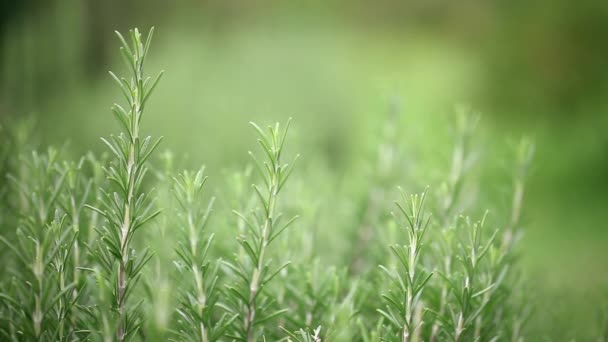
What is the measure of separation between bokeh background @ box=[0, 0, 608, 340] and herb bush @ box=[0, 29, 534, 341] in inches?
3.5

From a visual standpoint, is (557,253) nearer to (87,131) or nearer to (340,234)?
(340,234)

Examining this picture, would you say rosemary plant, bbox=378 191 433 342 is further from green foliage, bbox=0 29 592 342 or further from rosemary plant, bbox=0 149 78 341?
rosemary plant, bbox=0 149 78 341

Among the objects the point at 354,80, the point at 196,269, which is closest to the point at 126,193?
the point at 196,269

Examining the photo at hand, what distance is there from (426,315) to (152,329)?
0.34ft

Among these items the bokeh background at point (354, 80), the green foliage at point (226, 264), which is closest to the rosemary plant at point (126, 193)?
the green foliage at point (226, 264)

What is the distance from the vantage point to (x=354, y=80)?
2.76 ft

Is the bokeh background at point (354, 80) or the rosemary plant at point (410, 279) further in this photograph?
the bokeh background at point (354, 80)

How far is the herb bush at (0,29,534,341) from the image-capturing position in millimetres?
170

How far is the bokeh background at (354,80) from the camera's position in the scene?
0.54 meters

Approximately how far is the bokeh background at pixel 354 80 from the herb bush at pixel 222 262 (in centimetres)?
9

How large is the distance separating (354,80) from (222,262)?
70cm

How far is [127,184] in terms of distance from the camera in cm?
17

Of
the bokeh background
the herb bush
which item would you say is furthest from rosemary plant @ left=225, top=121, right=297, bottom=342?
the bokeh background

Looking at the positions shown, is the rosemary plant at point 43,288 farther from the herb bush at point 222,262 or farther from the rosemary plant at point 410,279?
the rosemary plant at point 410,279
